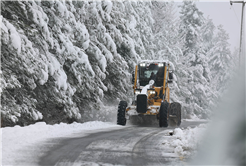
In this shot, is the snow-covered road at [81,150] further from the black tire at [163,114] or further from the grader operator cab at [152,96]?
the grader operator cab at [152,96]

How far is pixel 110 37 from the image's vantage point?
14.1m

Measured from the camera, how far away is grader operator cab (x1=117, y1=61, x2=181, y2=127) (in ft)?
46.4

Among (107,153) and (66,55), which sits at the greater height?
(66,55)

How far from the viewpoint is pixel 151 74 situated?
1569 centimetres

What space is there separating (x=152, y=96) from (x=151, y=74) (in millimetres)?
1126

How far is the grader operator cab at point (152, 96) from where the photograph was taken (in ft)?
46.4

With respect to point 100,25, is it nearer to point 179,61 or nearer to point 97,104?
point 97,104

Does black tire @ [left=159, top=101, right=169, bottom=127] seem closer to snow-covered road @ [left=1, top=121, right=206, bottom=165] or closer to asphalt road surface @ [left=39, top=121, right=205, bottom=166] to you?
snow-covered road @ [left=1, top=121, right=206, bottom=165]

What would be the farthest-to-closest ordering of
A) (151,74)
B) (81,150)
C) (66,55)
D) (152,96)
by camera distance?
(151,74), (152,96), (66,55), (81,150)

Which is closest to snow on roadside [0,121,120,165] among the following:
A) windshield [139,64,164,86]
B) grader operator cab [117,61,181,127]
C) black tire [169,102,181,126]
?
grader operator cab [117,61,181,127]

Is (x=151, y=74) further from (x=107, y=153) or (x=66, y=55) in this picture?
(x=107, y=153)

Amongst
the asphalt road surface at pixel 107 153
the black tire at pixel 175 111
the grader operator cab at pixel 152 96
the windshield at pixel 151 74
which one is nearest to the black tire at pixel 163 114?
the grader operator cab at pixel 152 96

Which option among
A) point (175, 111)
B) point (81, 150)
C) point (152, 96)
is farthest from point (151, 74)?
point (81, 150)

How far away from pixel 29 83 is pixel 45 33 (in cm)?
165
